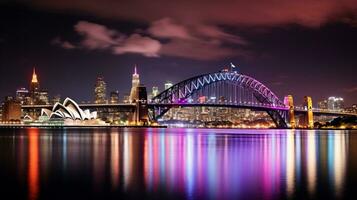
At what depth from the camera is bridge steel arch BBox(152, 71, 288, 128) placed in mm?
132750

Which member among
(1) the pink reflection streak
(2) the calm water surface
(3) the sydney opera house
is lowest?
(2) the calm water surface

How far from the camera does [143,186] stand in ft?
67.3

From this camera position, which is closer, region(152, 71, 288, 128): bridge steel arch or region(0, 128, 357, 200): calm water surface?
region(0, 128, 357, 200): calm water surface

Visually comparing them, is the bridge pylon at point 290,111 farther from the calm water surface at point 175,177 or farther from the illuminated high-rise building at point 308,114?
the calm water surface at point 175,177

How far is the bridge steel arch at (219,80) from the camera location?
132750 millimetres

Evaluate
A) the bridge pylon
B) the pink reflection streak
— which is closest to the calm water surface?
the pink reflection streak

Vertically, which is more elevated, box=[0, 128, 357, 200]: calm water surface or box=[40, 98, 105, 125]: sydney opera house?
box=[40, 98, 105, 125]: sydney opera house

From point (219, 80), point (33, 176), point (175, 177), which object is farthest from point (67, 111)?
point (175, 177)

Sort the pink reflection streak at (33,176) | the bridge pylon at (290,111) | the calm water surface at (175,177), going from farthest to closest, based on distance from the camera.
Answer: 1. the bridge pylon at (290,111)
2. the calm water surface at (175,177)
3. the pink reflection streak at (33,176)

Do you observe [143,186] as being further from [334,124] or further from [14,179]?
[334,124]

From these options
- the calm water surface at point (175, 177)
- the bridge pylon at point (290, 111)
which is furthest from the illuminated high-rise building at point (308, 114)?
the calm water surface at point (175, 177)

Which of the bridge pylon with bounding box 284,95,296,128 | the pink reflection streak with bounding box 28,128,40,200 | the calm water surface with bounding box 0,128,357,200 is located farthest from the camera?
the bridge pylon with bounding box 284,95,296,128

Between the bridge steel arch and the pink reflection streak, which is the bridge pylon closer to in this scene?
the bridge steel arch

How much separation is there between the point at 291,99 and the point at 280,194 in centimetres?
12021
